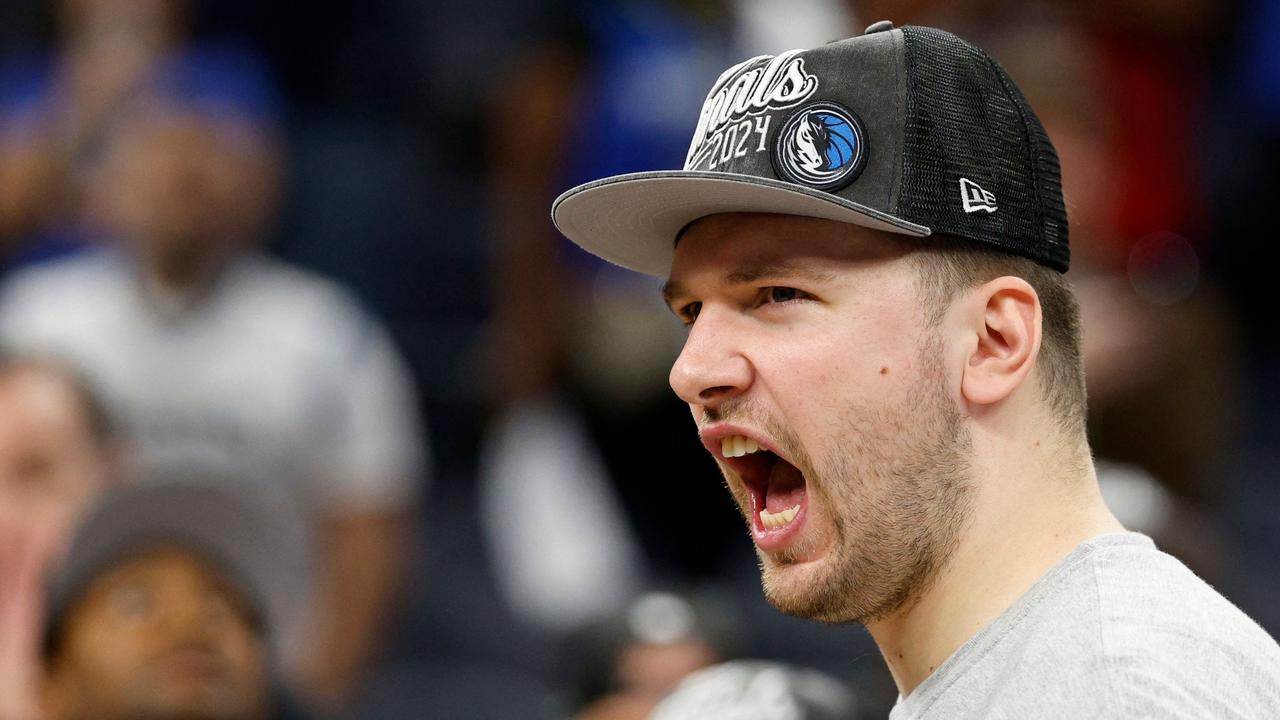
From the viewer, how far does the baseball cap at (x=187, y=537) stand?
3396 mm

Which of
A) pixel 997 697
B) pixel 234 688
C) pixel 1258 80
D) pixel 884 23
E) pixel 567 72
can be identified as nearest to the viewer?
pixel 997 697

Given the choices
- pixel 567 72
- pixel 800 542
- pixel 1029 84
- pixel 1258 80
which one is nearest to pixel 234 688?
pixel 800 542

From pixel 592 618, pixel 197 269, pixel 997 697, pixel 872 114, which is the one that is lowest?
pixel 592 618

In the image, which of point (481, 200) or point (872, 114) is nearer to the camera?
point (872, 114)

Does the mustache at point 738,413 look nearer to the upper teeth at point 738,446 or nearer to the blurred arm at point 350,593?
the upper teeth at point 738,446

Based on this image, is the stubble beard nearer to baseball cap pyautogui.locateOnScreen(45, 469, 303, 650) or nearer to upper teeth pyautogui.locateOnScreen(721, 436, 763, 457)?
upper teeth pyautogui.locateOnScreen(721, 436, 763, 457)

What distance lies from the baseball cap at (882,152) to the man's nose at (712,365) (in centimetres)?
15

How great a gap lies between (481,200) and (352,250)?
641mm

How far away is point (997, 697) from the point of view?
70.2 inches

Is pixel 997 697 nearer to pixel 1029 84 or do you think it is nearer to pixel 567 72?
pixel 1029 84

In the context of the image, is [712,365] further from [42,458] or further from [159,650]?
[42,458]

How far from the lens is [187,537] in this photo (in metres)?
3.48

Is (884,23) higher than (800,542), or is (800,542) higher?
(884,23)

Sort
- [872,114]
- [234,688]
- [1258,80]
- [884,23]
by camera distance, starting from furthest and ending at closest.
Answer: [1258,80] → [234,688] → [884,23] → [872,114]
